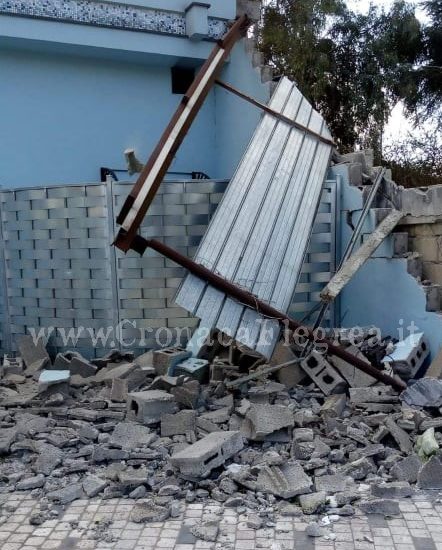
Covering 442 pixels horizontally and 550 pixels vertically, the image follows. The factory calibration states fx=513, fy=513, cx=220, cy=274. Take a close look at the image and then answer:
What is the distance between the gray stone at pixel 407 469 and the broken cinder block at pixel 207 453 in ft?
3.57

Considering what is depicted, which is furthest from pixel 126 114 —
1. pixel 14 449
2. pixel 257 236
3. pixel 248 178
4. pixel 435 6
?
pixel 435 6

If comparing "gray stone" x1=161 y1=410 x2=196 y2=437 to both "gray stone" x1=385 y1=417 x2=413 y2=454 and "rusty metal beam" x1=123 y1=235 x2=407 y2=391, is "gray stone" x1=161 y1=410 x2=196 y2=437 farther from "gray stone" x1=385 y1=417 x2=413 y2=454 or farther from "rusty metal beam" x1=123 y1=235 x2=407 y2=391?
"gray stone" x1=385 y1=417 x2=413 y2=454

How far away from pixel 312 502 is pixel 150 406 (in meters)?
1.68

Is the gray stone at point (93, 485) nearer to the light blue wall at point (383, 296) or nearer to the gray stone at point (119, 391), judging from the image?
the gray stone at point (119, 391)

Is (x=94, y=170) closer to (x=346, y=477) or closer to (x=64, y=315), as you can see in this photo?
(x=64, y=315)

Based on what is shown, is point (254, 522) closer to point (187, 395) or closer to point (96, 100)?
point (187, 395)

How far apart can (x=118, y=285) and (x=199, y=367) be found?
1.51 m

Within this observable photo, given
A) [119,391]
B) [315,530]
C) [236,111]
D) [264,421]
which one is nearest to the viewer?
[315,530]

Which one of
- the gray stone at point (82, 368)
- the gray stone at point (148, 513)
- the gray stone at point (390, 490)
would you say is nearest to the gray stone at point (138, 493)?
the gray stone at point (148, 513)

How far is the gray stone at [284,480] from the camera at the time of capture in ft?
10.8

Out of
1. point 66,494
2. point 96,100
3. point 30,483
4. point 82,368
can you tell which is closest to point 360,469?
point 66,494

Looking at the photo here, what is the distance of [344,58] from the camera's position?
12.9m

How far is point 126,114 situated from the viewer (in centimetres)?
951

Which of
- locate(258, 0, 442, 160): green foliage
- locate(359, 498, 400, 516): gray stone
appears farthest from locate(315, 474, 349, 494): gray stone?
locate(258, 0, 442, 160): green foliage
